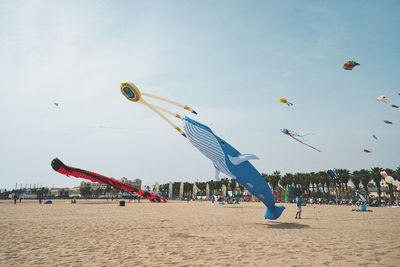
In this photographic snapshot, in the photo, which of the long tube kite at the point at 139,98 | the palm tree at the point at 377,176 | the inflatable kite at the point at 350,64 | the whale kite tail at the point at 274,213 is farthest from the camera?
the palm tree at the point at 377,176

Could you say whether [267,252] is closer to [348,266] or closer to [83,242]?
[348,266]

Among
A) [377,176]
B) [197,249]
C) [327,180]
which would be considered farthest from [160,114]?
[327,180]

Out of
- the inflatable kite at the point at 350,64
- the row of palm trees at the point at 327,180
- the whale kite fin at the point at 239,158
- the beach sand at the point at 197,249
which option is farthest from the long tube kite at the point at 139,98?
the row of palm trees at the point at 327,180

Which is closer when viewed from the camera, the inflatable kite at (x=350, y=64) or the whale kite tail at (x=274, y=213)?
the whale kite tail at (x=274, y=213)

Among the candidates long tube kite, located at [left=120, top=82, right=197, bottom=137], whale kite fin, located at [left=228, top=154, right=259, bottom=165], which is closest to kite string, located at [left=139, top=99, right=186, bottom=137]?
long tube kite, located at [left=120, top=82, right=197, bottom=137]

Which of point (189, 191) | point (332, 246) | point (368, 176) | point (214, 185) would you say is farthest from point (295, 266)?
point (189, 191)

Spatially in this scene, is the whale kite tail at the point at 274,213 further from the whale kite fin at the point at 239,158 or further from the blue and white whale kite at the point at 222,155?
the whale kite fin at the point at 239,158

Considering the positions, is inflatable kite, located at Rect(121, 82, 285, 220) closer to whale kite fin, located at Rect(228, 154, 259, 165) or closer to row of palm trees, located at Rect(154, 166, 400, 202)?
whale kite fin, located at Rect(228, 154, 259, 165)

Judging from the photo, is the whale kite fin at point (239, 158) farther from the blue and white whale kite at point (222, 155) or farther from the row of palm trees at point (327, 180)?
the row of palm trees at point (327, 180)

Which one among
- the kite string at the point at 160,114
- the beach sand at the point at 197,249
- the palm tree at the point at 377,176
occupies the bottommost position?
the beach sand at the point at 197,249

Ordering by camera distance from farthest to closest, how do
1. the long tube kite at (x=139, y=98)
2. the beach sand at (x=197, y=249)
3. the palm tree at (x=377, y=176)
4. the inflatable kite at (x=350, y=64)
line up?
1. the palm tree at (x=377, y=176)
2. the inflatable kite at (x=350, y=64)
3. the long tube kite at (x=139, y=98)
4. the beach sand at (x=197, y=249)

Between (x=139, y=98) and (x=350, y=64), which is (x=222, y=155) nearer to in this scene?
(x=139, y=98)

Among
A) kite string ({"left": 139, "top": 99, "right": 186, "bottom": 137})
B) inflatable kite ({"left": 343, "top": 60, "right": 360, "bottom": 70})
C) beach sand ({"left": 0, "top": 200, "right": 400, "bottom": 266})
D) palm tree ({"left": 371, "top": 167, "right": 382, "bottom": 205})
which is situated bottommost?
beach sand ({"left": 0, "top": 200, "right": 400, "bottom": 266})

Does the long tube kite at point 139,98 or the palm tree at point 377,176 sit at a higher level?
the long tube kite at point 139,98
